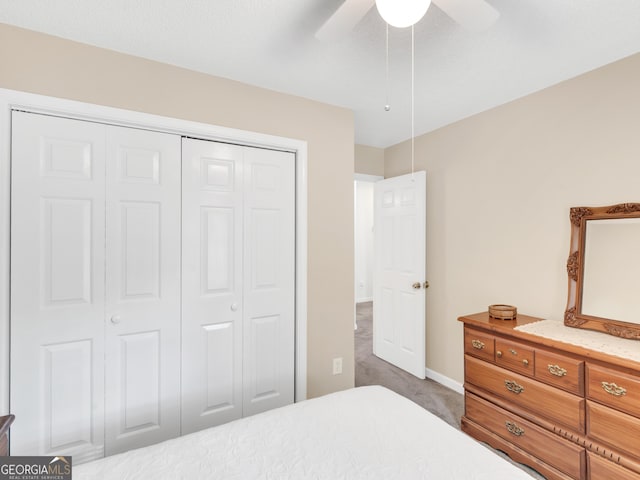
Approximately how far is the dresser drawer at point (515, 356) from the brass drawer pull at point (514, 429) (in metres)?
0.34

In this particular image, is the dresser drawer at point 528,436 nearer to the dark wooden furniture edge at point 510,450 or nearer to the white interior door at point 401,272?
the dark wooden furniture edge at point 510,450

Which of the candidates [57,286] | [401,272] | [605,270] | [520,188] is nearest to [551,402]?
[605,270]

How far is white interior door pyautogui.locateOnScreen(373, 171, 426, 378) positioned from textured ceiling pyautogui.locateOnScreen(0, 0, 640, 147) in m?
1.11

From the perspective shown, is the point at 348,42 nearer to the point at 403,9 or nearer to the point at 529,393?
the point at 403,9

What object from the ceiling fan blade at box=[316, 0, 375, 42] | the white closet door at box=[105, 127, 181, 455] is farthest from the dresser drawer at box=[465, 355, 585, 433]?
the ceiling fan blade at box=[316, 0, 375, 42]

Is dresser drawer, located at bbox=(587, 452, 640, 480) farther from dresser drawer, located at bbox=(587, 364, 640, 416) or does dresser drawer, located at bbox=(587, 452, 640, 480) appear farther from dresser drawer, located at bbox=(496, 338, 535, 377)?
dresser drawer, located at bbox=(496, 338, 535, 377)

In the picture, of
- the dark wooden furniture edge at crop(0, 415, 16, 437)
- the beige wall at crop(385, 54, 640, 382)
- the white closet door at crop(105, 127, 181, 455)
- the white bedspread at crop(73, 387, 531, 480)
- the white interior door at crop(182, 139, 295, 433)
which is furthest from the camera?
the white interior door at crop(182, 139, 295, 433)

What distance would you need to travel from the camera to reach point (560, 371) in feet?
5.65

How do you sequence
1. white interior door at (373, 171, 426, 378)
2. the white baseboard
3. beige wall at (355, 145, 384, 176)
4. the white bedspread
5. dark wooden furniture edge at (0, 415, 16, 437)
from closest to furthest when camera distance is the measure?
the white bedspread → dark wooden furniture edge at (0, 415, 16, 437) → the white baseboard → white interior door at (373, 171, 426, 378) → beige wall at (355, 145, 384, 176)

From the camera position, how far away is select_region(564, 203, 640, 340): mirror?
178 centimetres

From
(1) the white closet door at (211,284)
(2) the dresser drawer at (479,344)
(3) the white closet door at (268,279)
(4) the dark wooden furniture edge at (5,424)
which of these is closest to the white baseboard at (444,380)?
(2) the dresser drawer at (479,344)

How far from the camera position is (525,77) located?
6.81ft

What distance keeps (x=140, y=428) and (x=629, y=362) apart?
257 centimetres

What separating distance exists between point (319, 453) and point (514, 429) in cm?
152
